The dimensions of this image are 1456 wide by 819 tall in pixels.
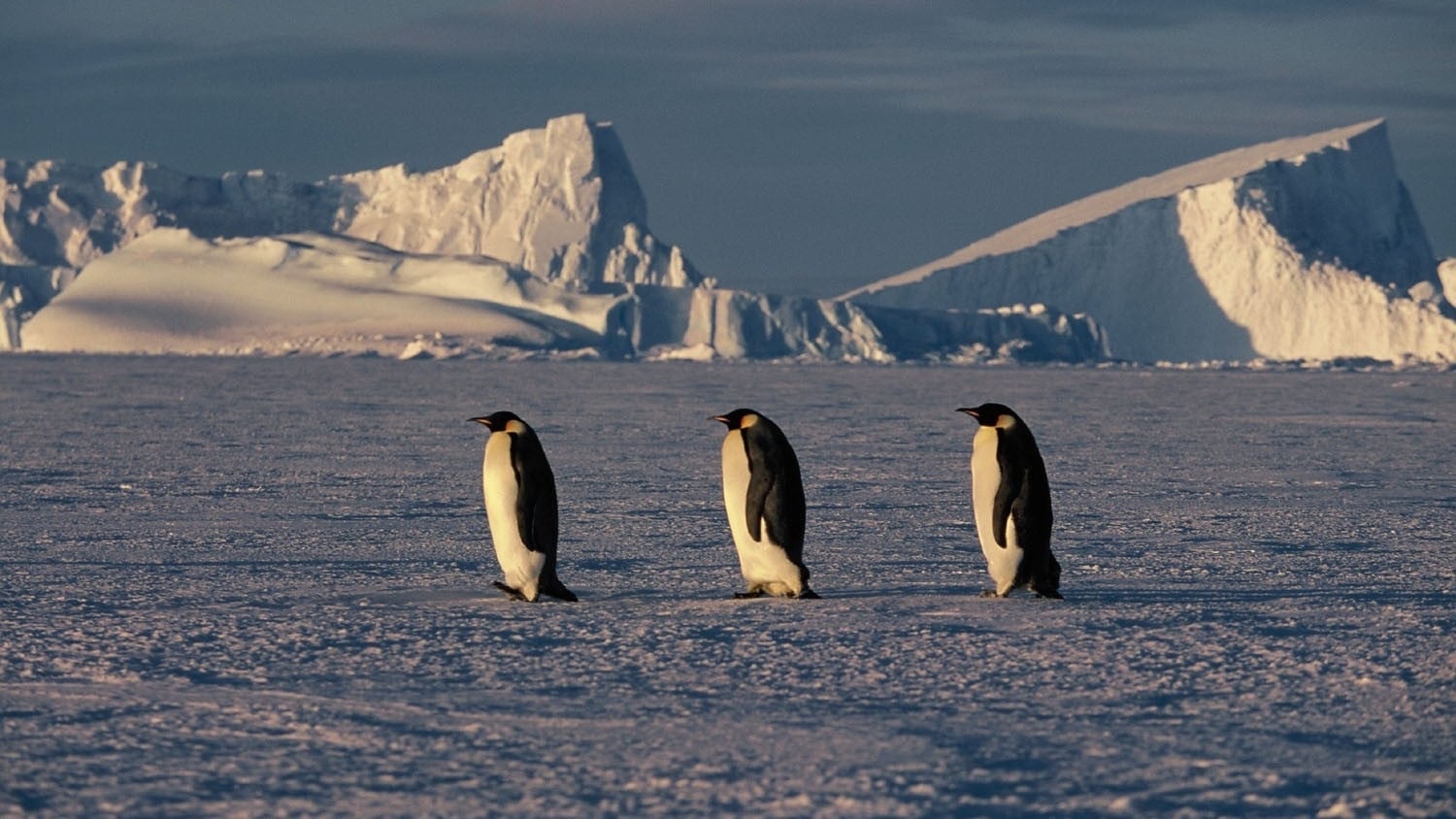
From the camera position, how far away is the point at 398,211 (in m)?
81.4

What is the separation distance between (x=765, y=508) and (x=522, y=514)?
0.82m

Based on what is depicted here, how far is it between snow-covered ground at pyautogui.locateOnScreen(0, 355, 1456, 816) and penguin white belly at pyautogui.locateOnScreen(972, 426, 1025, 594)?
17 cm

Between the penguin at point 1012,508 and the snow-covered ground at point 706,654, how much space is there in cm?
15

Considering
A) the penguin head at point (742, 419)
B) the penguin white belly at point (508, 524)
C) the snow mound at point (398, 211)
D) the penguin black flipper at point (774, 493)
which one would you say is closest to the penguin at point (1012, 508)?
the penguin black flipper at point (774, 493)

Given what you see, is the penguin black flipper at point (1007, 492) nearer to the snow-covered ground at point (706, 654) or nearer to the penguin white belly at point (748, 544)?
the snow-covered ground at point (706, 654)

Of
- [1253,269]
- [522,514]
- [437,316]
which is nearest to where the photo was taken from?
[522,514]

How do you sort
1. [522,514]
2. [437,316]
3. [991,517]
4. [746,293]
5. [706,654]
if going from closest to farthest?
[706,654], [522,514], [991,517], [746,293], [437,316]

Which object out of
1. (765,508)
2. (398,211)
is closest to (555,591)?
(765,508)

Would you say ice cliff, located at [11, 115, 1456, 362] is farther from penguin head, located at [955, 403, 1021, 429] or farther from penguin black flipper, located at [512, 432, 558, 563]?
penguin black flipper, located at [512, 432, 558, 563]

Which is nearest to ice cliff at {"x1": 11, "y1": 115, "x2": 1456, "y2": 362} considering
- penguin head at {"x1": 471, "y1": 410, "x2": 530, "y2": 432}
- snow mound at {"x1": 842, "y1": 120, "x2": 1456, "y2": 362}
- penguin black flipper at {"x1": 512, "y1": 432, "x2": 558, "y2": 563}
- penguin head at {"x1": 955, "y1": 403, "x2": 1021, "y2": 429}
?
snow mound at {"x1": 842, "y1": 120, "x2": 1456, "y2": 362}

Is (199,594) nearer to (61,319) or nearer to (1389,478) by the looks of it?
(1389,478)

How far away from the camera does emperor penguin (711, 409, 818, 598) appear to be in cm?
585

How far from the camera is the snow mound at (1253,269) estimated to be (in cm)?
5450

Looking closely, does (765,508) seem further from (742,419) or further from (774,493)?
(742,419)
